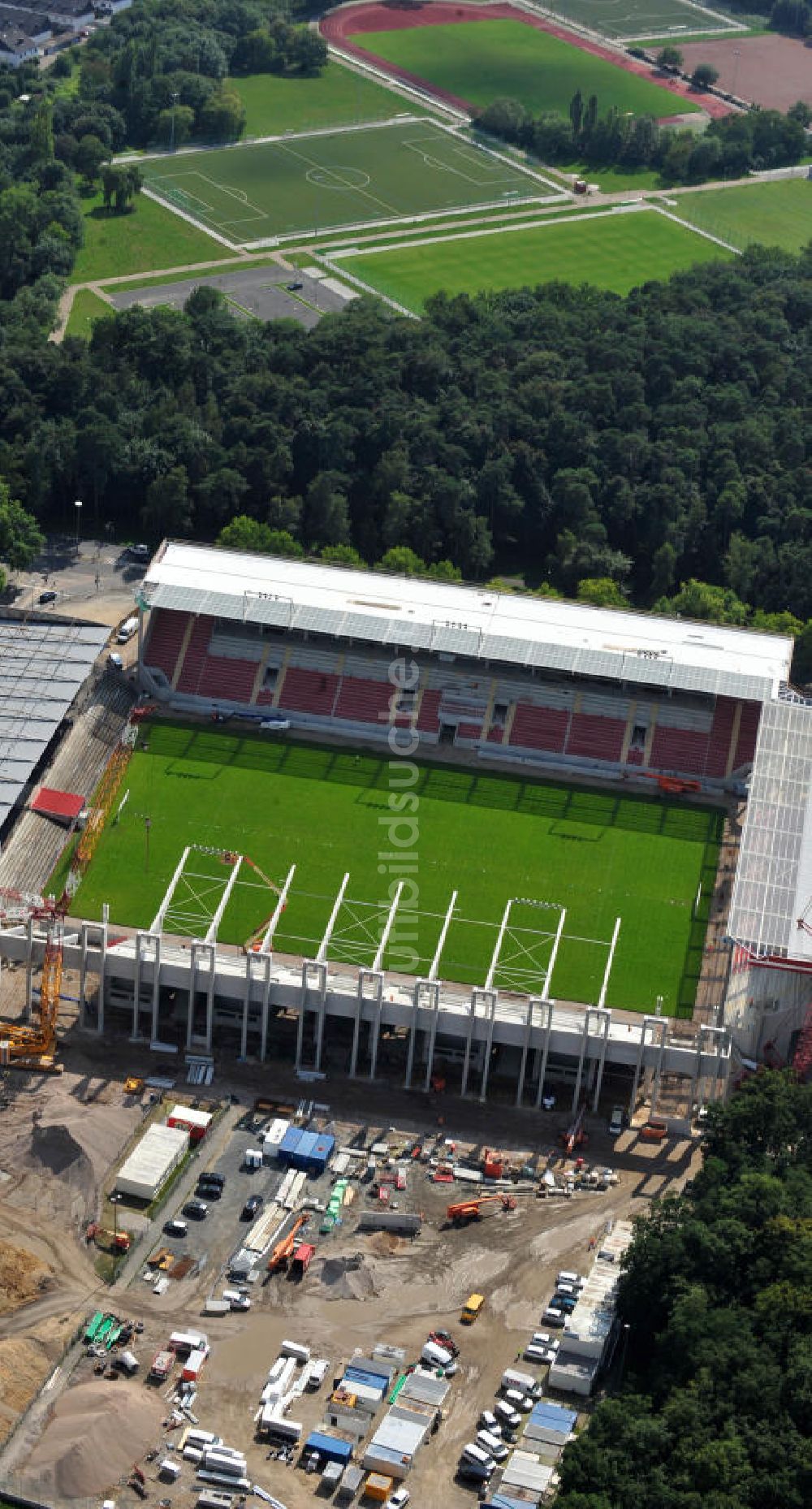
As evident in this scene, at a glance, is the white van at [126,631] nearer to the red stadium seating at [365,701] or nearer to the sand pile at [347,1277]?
the red stadium seating at [365,701]

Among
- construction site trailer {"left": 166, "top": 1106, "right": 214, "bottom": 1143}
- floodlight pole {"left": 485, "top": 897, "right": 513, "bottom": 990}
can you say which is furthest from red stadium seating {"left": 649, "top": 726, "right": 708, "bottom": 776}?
construction site trailer {"left": 166, "top": 1106, "right": 214, "bottom": 1143}

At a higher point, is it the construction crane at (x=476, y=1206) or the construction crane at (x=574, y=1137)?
the construction crane at (x=574, y=1137)

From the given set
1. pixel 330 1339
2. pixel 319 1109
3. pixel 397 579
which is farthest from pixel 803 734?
pixel 330 1339

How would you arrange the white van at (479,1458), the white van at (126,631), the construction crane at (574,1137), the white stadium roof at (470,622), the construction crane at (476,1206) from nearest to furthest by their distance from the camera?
1. the white van at (479,1458)
2. the construction crane at (476,1206)
3. the construction crane at (574,1137)
4. the white stadium roof at (470,622)
5. the white van at (126,631)

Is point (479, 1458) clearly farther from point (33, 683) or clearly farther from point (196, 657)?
point (196, 657)

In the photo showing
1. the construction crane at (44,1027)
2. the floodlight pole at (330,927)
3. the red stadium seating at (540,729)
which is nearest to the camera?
the construction crane at (44,1027)

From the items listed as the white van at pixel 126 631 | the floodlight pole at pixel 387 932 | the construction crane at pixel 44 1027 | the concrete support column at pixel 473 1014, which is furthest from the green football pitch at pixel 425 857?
the white van at pixel 126 631

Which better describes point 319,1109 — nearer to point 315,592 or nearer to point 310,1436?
point 310,1436
